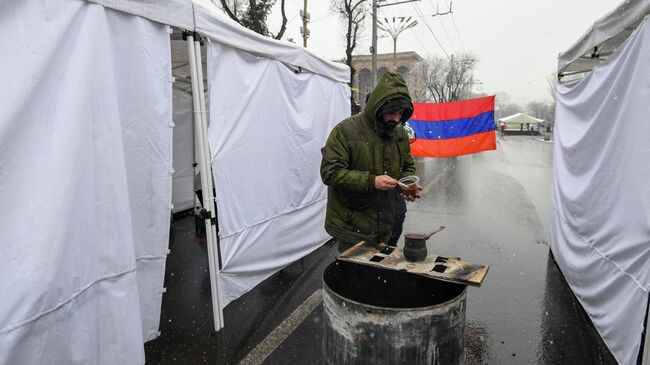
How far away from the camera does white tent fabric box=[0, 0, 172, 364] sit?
1.93 m

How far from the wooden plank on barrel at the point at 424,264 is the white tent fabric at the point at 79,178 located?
150 cm

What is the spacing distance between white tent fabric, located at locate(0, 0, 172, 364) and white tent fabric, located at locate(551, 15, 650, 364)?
11.0ft

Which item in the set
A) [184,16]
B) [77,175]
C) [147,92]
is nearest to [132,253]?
[77,175]

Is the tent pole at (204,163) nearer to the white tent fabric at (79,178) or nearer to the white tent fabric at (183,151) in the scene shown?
the white tent fabric at (79,178)

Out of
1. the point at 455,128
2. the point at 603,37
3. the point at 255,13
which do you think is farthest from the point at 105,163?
the point at 255,13

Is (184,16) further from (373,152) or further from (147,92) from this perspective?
(373,152)

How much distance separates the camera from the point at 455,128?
847 centimetres

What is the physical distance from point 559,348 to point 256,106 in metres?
3.62

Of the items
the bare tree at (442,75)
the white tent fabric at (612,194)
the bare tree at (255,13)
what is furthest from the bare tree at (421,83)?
the white tent fabric at (612,194)

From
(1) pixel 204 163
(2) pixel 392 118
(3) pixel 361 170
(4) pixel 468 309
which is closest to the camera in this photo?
(2) pixel 392 118

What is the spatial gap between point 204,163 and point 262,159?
0.92 meters

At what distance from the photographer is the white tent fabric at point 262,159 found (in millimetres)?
3582

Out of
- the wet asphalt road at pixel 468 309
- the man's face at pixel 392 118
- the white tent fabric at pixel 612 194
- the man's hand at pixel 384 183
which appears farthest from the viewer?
the wet asphalt road at pixel 468 309

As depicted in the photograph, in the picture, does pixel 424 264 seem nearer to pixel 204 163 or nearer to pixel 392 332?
pixel 392 332
